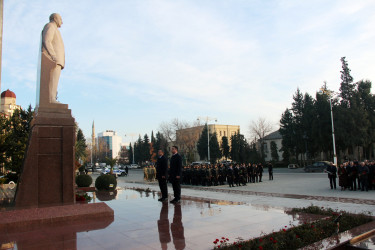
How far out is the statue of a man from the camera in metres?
7.99

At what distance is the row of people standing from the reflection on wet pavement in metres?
11.6

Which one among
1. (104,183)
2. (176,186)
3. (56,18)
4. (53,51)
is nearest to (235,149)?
(104,183)

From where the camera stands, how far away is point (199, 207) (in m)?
8.59

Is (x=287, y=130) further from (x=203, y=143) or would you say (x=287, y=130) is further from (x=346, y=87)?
(x=203, y=143)

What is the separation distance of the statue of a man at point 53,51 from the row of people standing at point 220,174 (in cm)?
1397

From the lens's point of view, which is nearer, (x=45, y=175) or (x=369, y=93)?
(x=45, y=175)

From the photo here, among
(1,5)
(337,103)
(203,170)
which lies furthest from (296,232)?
(337,103)

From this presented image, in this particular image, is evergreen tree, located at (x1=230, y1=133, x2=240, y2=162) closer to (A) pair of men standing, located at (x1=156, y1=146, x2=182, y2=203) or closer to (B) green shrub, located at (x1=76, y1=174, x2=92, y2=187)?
(B) green shrub, located at (x1=76, y1=174, x2=92, y2=187)

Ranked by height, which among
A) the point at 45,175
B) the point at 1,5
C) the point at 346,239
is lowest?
the point at 346,239

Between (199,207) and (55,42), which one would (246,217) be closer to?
(199,207)

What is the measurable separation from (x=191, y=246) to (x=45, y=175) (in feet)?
14.7

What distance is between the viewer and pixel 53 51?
8031 millimetres

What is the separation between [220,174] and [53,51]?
1598 cm

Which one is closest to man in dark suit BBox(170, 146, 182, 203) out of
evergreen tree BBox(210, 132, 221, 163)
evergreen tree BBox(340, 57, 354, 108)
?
evergreen tree BBox(340, 57, 354, 108)
